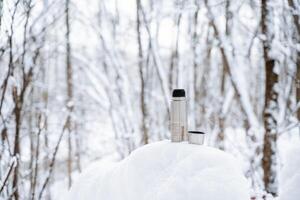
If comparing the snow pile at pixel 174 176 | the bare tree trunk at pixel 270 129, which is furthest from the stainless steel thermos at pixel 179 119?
the bare tree trunk at pixel 270 129

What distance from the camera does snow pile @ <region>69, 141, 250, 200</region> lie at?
4.70 ft

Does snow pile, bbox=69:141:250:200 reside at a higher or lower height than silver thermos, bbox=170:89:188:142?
lower

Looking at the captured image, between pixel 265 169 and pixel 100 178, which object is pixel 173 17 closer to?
pixel 265 169

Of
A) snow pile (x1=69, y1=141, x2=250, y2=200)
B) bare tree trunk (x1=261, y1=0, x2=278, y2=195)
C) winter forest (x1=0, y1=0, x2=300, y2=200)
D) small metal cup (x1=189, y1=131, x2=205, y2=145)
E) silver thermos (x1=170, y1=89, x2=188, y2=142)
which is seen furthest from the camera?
bare tree trunk (x1=261, y1=0, x2=278, y2=195)

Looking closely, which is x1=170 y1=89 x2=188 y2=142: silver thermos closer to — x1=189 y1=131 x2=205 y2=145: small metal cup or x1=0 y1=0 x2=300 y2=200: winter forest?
x1=189 y1=131 x2=205 y2=145: small metal cup

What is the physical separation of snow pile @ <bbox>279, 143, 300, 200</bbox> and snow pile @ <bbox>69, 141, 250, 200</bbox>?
32.1 inches

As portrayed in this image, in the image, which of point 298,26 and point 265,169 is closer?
point 265,169

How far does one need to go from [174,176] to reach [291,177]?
117cm

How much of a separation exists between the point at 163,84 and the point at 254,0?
7.53ft

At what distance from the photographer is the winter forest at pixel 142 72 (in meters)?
3.08

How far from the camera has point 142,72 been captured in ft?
22.1

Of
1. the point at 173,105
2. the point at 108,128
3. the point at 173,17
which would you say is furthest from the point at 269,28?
the point at 108,128

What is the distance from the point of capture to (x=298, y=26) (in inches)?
152

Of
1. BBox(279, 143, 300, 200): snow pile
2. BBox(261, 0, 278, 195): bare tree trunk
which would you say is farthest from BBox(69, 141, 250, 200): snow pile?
BBox(261, 0, 278, 195): bare tree trunk
